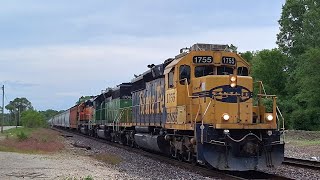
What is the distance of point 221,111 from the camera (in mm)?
Answer: 14234

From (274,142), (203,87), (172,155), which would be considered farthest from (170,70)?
(274,142)

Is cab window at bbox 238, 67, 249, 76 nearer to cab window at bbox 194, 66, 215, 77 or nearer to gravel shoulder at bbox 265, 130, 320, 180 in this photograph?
cab window at bbox 194, 66, 215, 77

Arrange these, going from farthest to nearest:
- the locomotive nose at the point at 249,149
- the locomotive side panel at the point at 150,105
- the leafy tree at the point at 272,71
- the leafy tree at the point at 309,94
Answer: the leafy tree at the point at 272,71
the leafy tree at the point at 309,94
the locomotive side panel at the point at 150,105
the locomotive nose at the point at 249,149

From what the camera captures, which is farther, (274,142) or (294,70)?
(294,70)

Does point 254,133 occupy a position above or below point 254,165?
above

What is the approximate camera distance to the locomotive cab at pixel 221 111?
13.2 meters

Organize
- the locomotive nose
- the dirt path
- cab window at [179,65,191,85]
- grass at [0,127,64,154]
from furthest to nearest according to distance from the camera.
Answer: grass at [0,127,64,154], cab window at [179,65,191,85], the locomotive nose, the dirt path

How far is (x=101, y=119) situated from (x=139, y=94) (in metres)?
→ 13.1

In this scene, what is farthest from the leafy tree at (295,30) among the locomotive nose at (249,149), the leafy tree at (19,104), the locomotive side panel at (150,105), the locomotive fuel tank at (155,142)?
the leafy tree at (19,104)

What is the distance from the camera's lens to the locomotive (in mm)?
13242

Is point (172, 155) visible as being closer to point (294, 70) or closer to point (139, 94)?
point (139, 94)

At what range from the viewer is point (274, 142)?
531 inches

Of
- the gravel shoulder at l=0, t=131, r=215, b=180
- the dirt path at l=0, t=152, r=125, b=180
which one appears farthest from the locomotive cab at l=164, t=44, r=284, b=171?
the dirt path at l=0, t=152, r=125, b=180

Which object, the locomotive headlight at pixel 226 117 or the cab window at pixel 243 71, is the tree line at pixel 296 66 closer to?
the cab window at pixel 243 71
